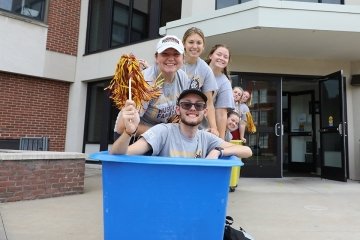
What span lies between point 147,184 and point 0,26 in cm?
865

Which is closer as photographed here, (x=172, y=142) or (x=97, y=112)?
(x=172, y=142)

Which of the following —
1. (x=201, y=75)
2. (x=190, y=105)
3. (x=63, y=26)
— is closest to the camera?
(x=190, y=105)

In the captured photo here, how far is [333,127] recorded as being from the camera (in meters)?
7.48

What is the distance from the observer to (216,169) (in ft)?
4.84

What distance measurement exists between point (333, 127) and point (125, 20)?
6.27 meters

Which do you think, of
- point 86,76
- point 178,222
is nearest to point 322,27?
point 178,222

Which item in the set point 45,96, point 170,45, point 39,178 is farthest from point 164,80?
point 45,96

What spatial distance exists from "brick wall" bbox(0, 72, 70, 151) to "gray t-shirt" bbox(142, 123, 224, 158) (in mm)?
8089

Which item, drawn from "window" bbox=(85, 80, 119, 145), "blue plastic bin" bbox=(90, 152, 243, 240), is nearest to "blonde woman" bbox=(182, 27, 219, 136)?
"blue plastic bin" bbox=(90, 152, 243, 240)

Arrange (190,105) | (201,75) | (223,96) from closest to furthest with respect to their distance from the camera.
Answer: (190,105) → (201,75) → (223,96)

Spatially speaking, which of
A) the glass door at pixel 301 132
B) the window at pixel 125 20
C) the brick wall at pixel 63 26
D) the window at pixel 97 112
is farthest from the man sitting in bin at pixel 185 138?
the brick wall at pixel 63 26

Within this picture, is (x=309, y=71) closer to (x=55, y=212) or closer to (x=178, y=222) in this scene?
(x=55, y=212)

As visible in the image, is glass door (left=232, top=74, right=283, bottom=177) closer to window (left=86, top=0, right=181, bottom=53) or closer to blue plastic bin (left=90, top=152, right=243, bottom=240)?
window (left=86, top=0, right=181, bottom=53)

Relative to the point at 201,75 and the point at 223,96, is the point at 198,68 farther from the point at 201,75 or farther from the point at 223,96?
the point at 223,96
